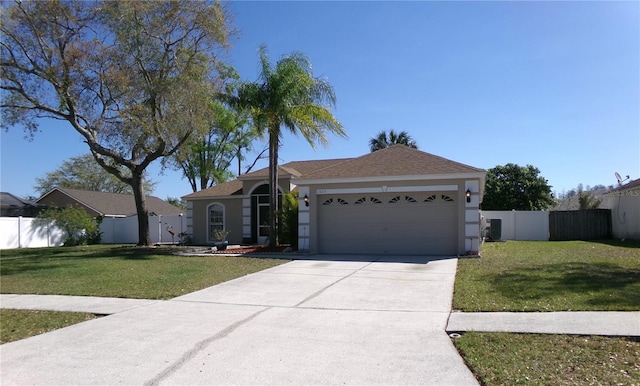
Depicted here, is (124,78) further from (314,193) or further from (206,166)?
(206,166)

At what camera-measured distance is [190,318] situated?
24.1 feet

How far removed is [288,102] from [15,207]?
27.6 metres

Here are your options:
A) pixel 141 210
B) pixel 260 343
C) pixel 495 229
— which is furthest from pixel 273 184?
pixel 260 343

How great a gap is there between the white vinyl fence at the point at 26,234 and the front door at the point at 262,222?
561 inches

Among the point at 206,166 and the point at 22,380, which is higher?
the point at 206,166

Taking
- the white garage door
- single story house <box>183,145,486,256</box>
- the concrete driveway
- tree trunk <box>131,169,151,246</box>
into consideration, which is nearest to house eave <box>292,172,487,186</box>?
single story house <box>183,145,486,256</box>

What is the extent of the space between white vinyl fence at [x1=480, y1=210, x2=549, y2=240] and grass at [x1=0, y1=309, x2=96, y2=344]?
73.2ft

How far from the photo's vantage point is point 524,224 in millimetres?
26375

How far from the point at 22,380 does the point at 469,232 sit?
44.4 ft

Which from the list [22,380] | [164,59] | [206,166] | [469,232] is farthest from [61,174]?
[22,380]

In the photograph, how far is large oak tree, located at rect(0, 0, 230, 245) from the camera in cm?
2003

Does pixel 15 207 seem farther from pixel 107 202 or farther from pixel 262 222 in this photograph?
pixel 262 222

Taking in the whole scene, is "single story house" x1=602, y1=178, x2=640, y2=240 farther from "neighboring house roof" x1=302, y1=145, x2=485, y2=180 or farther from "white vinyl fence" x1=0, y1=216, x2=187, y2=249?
"white vinyl fence" x1=0, y1=216, x2=187, y2=249

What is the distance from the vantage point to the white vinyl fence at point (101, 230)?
1026 inches
